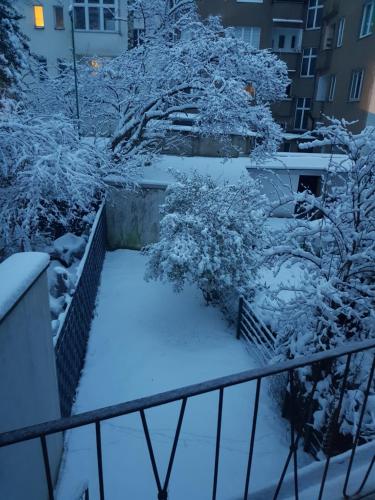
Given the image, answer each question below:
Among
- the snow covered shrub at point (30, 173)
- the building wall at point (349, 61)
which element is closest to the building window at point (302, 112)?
the building wall at point (349, 61)

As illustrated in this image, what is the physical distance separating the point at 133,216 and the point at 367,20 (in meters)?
14.9

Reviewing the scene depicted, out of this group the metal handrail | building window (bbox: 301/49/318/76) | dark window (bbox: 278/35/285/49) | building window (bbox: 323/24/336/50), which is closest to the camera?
the metal handrail

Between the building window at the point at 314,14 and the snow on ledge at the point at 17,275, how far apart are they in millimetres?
24176

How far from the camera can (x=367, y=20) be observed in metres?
17.0

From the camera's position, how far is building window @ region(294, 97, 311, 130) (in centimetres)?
2398

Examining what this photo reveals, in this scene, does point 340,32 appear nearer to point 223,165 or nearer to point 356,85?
point 356,85

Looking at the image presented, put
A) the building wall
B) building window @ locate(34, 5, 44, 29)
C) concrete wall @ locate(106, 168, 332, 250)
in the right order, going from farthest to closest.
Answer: building window @ locate(34, 5, 44, 29), the building wall, concrete wall @ locate(106, 168, 332, 250)

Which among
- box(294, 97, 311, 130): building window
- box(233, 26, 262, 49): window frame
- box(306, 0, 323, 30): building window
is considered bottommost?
box(294, 97, 311, 130): building window

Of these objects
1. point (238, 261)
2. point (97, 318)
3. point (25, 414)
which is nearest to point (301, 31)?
point (238, 261)

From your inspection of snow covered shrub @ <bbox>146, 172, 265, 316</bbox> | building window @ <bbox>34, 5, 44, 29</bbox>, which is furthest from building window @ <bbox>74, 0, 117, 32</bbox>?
snow covered shrub @ <bbox>146, 172, 265, 316</bbox>

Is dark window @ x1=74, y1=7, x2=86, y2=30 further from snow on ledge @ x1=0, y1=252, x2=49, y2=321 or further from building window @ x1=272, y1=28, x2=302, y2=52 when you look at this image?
snow on ledge @ x1=0, y1=252, x2=49, y2=321

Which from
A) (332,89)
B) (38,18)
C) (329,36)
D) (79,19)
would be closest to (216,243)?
(79,19)

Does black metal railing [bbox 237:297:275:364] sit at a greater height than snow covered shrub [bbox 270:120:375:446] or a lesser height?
lesser

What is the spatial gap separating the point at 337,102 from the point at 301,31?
629 centimetres
